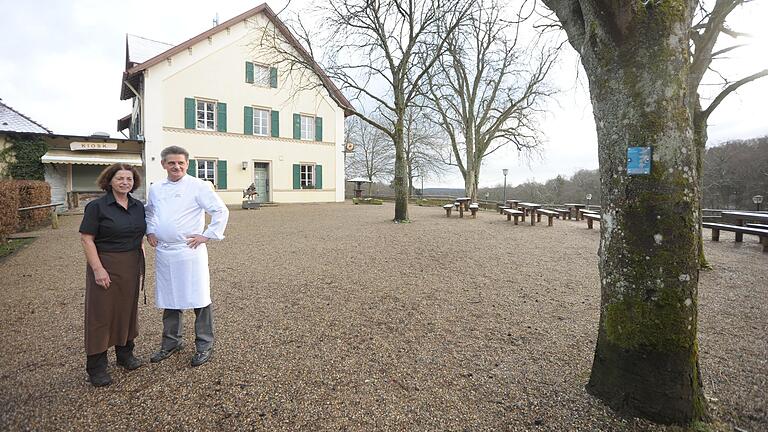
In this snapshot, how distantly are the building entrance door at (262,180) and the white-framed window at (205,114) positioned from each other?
10.1 ft

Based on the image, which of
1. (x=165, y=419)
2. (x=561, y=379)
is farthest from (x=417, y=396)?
(x=165, y=419)

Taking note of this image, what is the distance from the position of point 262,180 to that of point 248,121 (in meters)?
3.36

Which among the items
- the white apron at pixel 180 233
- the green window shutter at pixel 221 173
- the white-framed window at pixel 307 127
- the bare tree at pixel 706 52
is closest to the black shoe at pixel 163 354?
the white apron at pixel 180 233

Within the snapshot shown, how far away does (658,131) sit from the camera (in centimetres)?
198

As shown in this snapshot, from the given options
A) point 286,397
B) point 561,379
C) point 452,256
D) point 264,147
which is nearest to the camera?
point 286,397

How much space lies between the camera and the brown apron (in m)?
2.54

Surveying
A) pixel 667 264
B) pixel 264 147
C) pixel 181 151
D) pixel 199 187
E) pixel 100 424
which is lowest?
pixel 100 424

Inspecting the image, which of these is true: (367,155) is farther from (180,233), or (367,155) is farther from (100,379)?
(100,379)

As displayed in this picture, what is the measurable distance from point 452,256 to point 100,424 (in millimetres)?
5832

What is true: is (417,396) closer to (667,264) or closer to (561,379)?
(561,379)

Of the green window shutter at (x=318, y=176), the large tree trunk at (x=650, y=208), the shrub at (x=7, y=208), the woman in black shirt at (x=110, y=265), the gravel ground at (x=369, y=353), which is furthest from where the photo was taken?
the green window shutter at (x=318, y=176)

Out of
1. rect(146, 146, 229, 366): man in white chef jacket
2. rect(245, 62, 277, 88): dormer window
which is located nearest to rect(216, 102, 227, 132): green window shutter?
rect(245, 62, 277, 88): dormer window

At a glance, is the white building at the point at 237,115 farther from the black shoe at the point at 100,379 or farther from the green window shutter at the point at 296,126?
the black shoe at the point at 100,379

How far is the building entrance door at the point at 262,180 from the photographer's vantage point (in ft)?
68.9
